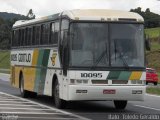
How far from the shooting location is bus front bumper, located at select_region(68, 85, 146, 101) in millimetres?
18031

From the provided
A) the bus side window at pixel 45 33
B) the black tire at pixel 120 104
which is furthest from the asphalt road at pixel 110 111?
the bus side window at pixel 45 33

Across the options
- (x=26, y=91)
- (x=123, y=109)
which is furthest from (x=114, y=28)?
(x=26, y=91)

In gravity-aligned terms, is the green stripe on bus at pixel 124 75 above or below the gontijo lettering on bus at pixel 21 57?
below

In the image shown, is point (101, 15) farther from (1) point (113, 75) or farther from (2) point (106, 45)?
(1) point (113, 75)

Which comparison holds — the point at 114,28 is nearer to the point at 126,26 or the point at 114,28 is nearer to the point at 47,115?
the point at 126,26

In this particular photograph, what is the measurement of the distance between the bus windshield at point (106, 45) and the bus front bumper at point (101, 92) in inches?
27.6

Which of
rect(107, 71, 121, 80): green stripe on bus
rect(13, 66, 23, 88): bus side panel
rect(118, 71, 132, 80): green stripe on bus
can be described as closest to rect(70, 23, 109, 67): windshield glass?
rect(107, 71, 121, 80): green stripe on bus

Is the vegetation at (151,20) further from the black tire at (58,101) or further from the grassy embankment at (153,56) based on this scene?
the black tire at (58,101)

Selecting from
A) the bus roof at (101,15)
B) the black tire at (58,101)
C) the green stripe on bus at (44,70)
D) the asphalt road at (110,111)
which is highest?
the bus roof at (101,15)

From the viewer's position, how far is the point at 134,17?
18859 mm

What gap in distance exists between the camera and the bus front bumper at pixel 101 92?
18031 millimetres

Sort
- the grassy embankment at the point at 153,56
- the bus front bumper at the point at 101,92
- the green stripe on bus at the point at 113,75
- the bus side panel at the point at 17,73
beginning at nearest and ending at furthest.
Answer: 1. the bus front bumper at the point at 101,92
2. the green stripe on bus at the point at 113,75
3. the bus side panel at the point at 17,73
4. the grassy embankment at the point at 153,56

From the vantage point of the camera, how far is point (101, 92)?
712 inches

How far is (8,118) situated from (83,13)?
483 centimetres
